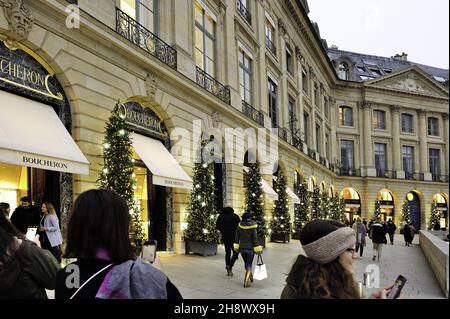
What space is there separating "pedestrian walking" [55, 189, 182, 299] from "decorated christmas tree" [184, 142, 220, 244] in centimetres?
1146

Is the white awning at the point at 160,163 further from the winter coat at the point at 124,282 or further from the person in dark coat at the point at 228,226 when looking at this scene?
the winter coat at the point at 124,282

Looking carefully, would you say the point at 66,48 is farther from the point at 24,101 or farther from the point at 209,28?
the point at 209,28

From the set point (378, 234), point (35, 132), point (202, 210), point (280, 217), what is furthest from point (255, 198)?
point (35, 132)

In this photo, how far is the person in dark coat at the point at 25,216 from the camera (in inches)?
329

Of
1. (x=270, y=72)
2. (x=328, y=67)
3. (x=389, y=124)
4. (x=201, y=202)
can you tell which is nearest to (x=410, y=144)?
(x=389, y=124)

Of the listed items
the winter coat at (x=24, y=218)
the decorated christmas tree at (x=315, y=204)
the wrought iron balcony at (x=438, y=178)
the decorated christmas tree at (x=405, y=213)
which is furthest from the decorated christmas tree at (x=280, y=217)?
the wrought iron balcony at (x=438, y=178)

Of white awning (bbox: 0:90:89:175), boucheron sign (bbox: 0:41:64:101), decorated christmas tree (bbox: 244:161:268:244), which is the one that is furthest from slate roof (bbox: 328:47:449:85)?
white awning (bbox: 0:90:89:175)

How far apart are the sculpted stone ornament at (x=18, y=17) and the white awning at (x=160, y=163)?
379 centimetres

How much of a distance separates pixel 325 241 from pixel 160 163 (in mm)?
10264

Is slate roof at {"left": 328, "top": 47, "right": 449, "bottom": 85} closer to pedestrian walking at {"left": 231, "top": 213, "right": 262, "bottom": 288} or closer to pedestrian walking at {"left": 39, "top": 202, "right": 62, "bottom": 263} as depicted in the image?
pedestrian walking at {"left": 231, "top": 213, "right": 262, "bottom": 288}

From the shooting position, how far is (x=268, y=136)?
22.9m

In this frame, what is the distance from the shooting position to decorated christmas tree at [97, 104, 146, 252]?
9602mm

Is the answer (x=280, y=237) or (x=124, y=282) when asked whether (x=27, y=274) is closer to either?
(x=124, y=282)

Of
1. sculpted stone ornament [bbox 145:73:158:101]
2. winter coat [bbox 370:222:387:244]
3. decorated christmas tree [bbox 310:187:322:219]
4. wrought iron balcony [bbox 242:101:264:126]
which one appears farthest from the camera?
decorated christmas tree [bbox 310:187:322:219]
